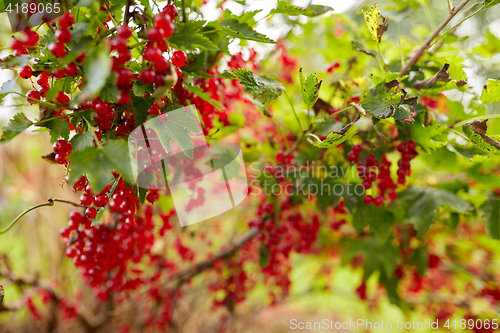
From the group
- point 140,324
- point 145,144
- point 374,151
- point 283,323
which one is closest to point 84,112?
point 145,144

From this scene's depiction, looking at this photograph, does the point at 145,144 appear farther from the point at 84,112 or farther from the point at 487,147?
the point at 487,147

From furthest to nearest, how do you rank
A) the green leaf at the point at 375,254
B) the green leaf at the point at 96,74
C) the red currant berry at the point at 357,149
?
the green leaf at the point at 375,254, the red currant berry at the point at 357,149, the green leaf at the point at 96,74

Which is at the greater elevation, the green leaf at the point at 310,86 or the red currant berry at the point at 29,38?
the red currant berry at the point at 29,38

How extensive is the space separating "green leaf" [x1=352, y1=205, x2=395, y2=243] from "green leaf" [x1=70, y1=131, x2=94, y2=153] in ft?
2.53

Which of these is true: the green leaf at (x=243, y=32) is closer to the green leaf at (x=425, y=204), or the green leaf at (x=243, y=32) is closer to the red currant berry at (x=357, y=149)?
the red currant berry at (x=357, y=149)

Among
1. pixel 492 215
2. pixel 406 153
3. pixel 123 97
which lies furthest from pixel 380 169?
pixel 123 97

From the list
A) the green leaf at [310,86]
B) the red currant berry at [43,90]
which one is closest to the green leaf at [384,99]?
the green leaf at [310,86]

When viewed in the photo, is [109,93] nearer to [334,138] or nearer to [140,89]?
[140,89]

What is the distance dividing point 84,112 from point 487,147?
82cm

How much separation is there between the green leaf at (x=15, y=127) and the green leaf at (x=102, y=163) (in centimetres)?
11

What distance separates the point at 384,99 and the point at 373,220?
440mm

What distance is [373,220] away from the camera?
2.90 ft

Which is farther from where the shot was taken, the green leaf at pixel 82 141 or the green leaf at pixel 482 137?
the green leaf at pixel 482 137

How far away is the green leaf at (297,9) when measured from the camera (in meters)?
0.67
